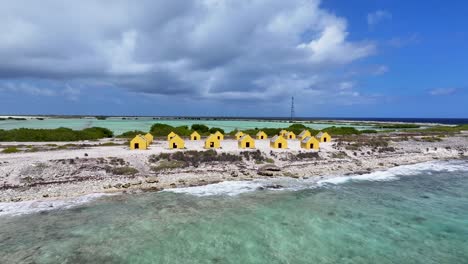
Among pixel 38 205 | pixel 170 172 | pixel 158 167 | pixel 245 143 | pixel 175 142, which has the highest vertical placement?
pixel 175 142

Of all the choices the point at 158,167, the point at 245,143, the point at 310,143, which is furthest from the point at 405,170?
the point at 158,167

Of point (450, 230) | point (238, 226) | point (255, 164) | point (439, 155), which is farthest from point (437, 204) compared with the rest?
point (439, 155)

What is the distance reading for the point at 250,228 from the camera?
17859 millimetres

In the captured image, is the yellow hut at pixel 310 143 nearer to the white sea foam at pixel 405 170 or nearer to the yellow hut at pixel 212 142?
the white sea foam at pixel 405 170

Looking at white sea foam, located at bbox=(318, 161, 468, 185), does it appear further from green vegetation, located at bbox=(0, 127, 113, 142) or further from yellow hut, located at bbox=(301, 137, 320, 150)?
green vegetation, located at bbox=(0, 127, 113, 142)

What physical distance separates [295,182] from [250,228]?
41.2 ft

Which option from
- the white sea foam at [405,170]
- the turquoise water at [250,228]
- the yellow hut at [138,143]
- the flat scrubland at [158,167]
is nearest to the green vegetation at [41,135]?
the flat scrubland at [158,167]

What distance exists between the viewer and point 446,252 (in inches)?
591

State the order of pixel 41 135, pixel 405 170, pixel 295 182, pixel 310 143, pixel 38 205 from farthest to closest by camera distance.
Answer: pixel 41 135, pixel 310 143, pixel 405 170, pixel 295 182, pixel 38 205

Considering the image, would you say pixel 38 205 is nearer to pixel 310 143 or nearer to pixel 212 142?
pixel 212 142

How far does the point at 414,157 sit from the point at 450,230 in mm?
30846

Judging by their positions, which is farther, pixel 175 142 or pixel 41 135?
pixel 41 135

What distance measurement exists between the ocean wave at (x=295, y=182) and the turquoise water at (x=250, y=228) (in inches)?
14.5

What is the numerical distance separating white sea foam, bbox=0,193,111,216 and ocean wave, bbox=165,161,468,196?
7444 mm
